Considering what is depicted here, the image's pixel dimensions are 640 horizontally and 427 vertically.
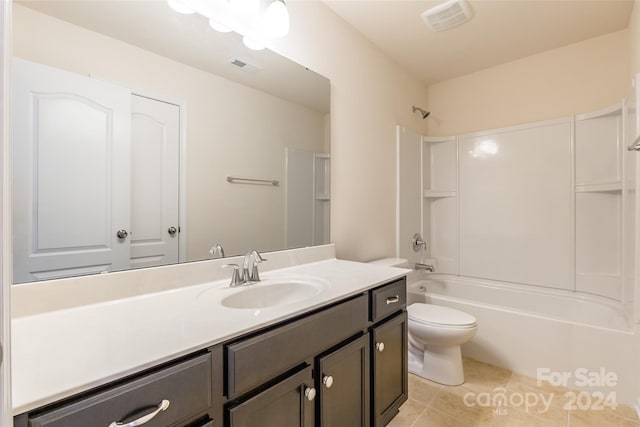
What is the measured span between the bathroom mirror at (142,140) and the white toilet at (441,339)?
3.21ft

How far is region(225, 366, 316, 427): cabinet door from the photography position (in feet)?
2.76

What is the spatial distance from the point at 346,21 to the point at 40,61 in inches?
70.9

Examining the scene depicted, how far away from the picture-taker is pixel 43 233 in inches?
38.5

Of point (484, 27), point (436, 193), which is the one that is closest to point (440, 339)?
point (436, 193)

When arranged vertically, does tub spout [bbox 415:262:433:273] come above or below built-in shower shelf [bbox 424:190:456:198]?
below

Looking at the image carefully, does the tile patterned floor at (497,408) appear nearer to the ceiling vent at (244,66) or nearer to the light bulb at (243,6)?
the ceiling vent at (244,66)

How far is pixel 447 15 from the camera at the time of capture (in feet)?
6.78

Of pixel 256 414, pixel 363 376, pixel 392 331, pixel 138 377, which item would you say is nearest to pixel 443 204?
pixel 392 331

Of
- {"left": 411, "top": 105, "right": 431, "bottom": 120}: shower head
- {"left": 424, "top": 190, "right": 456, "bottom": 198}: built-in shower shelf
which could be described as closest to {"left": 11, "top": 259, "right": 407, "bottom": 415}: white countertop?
{"left": 424, "top": 190, "right": 456, "bottom": 198}: built-in shower shelf

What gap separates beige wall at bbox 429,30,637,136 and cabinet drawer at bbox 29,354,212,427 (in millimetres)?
3088

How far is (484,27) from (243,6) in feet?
5.80

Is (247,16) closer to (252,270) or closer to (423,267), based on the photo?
(252,270)

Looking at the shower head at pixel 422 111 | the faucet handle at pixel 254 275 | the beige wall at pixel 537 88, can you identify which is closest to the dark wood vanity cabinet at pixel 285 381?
the faucet handle at pixel 254 275

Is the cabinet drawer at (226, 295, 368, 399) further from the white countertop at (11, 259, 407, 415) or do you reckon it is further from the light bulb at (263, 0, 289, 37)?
the light bulb at (263, 0, 289, 37)
